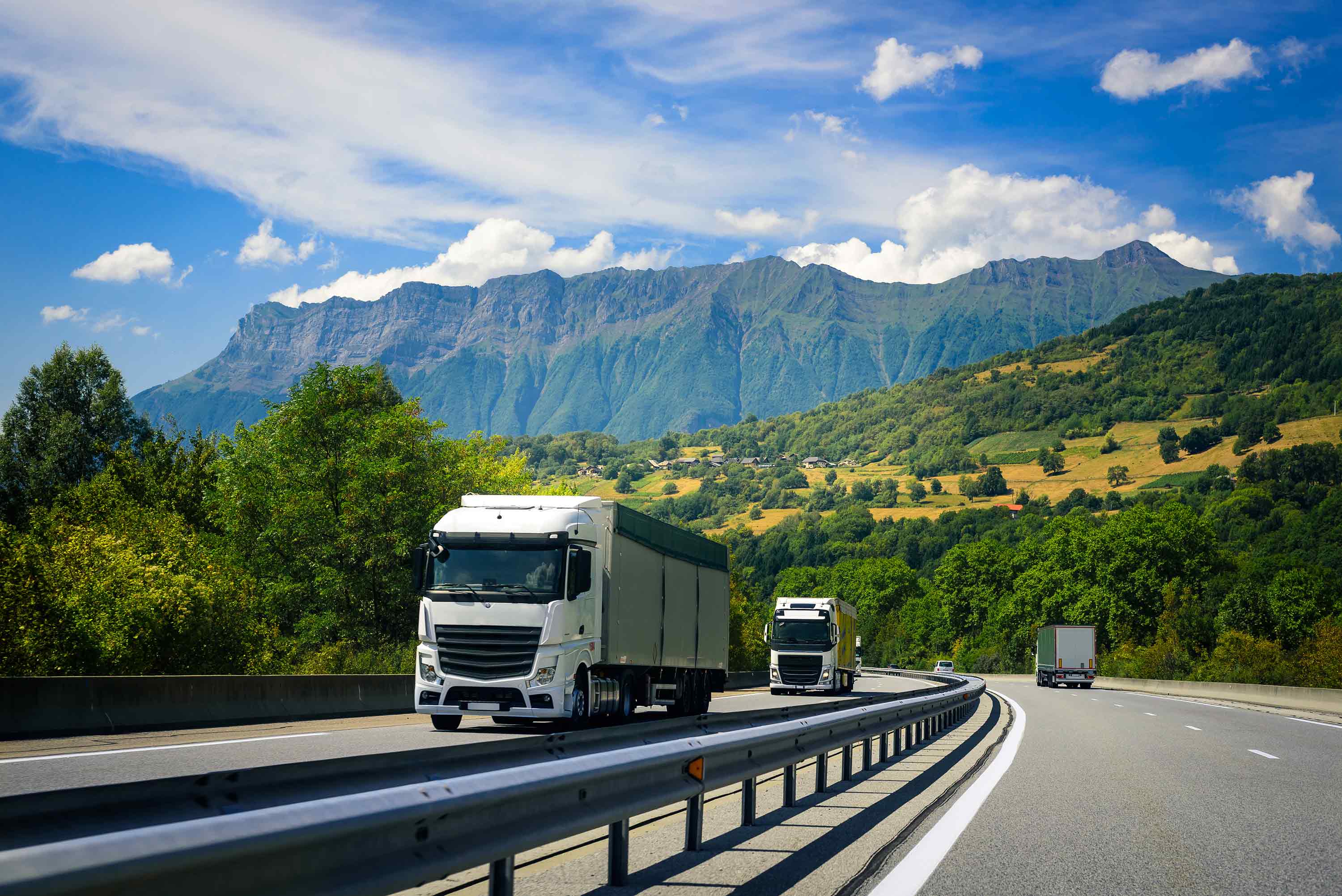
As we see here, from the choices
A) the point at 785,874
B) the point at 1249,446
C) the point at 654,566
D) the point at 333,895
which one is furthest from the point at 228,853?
the point at 1249,446

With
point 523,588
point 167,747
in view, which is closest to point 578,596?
point 523,588

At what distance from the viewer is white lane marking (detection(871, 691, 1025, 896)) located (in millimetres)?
7027

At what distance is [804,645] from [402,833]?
38.7 metres

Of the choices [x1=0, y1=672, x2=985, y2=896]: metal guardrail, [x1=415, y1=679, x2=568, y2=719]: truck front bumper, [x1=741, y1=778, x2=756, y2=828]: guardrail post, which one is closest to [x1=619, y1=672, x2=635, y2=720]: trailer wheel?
[x1=415, y1=679, x2=568, y2=719]: truck front bumper

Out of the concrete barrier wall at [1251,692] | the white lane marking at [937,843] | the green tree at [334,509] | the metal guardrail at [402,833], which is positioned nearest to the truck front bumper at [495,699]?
the white lane marking at [937,843]

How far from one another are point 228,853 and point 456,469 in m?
52.2

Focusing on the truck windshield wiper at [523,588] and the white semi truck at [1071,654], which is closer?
the truck windshield wiper at [523,588]

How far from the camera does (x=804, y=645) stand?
42.5 metres

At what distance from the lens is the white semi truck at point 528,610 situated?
1789 cm

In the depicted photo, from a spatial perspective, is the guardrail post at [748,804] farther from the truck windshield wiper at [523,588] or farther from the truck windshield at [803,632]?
the truck windshield at [803,632]

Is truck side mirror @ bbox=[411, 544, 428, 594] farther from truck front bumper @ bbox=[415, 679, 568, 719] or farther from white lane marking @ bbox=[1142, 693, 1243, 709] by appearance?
white lane marking @ bbox=[1142, 693, 1243, 709]

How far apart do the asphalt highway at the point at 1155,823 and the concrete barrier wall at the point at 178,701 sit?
11.5 metres

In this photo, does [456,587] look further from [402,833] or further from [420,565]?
[402,833]

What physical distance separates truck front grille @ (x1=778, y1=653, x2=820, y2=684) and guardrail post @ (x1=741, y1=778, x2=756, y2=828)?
33198 mm
